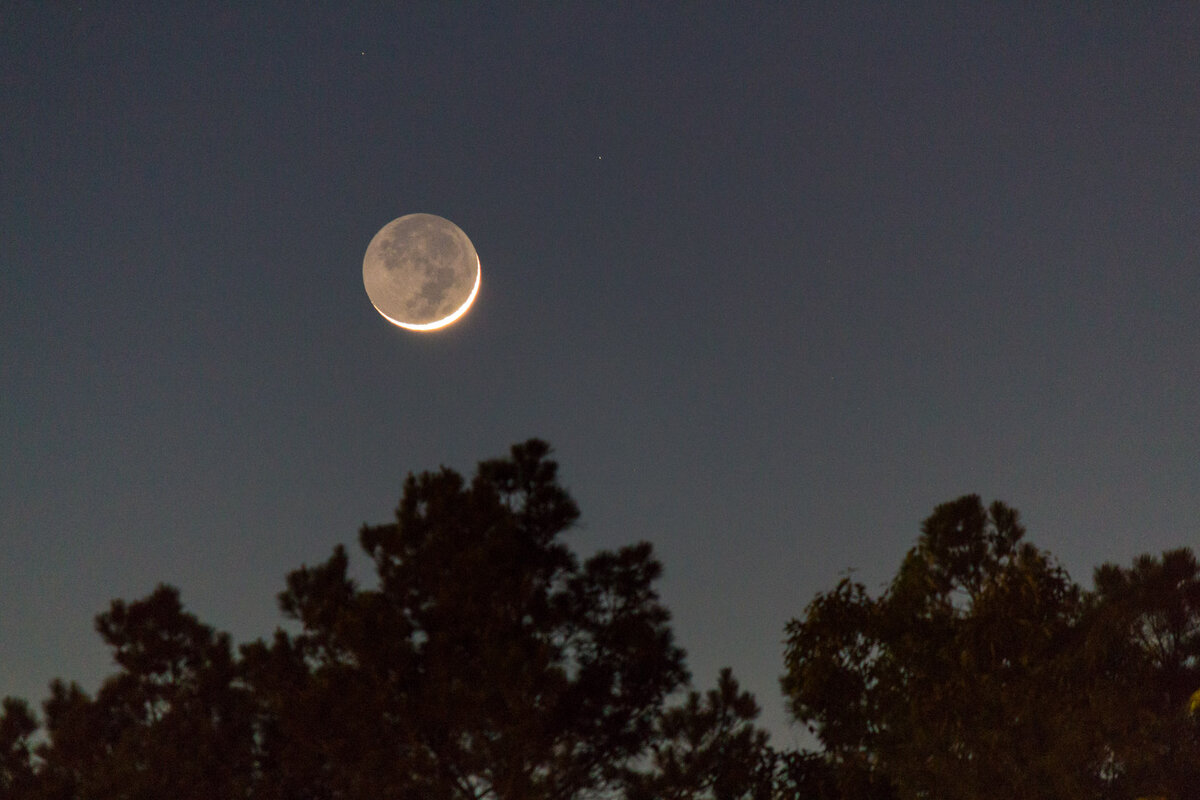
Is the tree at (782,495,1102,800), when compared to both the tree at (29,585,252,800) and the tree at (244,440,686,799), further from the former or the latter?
the tree at (29,585,252,800)

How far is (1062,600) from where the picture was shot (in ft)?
74.1

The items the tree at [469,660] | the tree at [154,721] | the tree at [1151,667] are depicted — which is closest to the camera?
the tree at [469,660]

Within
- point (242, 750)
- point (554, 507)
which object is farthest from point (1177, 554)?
point (242, 750)

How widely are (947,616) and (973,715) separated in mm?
2689

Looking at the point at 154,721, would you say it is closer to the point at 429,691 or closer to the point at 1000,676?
the point at 429,691

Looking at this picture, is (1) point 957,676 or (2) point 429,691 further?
(1) point 957,676

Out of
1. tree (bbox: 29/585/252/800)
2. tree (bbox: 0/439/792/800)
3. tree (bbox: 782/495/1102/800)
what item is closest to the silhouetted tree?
tree (bbox: 782/495/1102/800)

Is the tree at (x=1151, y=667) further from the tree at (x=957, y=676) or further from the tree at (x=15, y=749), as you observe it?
the tree at (x=15, y=749)

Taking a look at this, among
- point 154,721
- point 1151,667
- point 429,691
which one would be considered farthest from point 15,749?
point 1151,667

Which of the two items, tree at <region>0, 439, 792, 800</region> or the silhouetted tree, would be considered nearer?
tree at <region>0, 439, 792, 800</region>

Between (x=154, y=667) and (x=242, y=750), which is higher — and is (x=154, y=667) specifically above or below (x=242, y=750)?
above

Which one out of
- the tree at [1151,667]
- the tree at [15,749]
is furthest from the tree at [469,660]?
the tree at [1151,667]

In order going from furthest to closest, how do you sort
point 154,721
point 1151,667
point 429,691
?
point 1151,667
point 154,721
point 429,691

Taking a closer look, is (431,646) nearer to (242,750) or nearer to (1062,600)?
(242,750)
